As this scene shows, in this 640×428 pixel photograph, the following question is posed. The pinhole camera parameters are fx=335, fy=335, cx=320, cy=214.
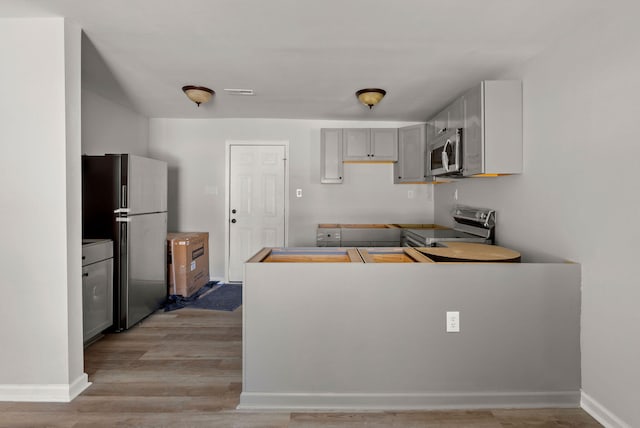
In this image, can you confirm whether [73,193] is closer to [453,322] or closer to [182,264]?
[182,264]

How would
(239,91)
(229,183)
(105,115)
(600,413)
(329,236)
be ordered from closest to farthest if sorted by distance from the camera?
(600,413) → (239,91) → (105,115) → (329,236) → (229,183)

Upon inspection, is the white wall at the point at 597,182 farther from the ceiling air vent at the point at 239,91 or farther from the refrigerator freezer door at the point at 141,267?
the refrigerator freezer door at the point at 141,267

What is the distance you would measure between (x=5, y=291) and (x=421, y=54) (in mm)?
3096

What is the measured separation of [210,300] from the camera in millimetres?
3838

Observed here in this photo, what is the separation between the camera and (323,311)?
1.91m

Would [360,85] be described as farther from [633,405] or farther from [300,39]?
[633,405]

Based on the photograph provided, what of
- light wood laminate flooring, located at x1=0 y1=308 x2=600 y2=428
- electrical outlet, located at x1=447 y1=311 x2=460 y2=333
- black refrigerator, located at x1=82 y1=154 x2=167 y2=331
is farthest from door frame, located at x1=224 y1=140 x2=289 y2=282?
electrical outlet, located at x1=447 y1=311 x2=460 y2=333

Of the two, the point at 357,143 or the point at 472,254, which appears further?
the point at 357,143

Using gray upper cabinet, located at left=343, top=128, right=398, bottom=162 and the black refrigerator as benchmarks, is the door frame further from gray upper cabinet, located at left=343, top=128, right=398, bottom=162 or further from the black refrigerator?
the black refrigerator

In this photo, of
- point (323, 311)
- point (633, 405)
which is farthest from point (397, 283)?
point (633, 405)

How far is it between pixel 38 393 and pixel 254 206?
2.93 meters

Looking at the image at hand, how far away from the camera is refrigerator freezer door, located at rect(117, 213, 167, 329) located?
2.96 metres

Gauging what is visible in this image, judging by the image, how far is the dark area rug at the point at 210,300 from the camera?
362 centimetres

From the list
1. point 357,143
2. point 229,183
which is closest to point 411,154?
point 357,143
